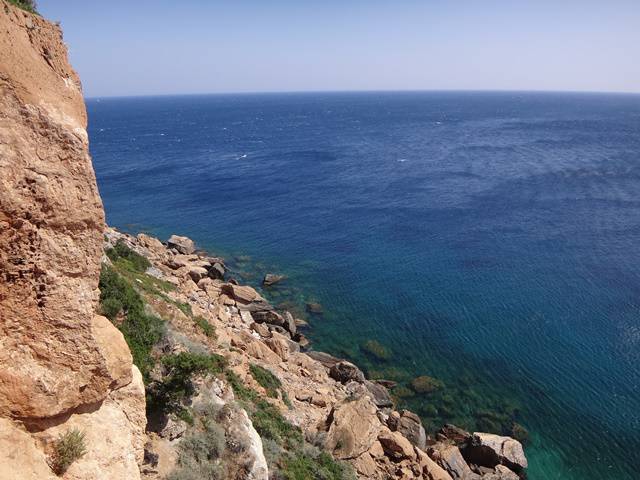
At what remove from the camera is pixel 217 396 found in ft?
65.2

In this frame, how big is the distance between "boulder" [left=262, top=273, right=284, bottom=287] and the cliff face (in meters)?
37.1

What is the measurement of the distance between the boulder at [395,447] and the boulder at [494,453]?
17.6ft

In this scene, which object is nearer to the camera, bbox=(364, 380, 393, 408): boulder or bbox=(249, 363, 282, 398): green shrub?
bbox=(249, 363, 282, 398): green shrub

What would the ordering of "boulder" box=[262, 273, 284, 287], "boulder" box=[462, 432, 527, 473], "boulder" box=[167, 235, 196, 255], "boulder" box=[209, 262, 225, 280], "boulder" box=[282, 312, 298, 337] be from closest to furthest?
"boulder" box=[462, 432, 527, 473], "boulder" box=[282, 312, 298, 337], "boulder" box=[209, 262, 225, 280], "boulder" box=[262, 273, 284, 287], "boulder" box=[167, 235, 196, 255]

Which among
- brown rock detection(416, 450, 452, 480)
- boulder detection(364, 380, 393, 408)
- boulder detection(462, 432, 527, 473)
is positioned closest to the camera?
brown rock detection(416, 450, 452, 480)

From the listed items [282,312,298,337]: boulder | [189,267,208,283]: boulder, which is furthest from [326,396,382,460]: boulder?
[189,267,208,283]: boulder

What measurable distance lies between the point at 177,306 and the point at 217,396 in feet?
33.3

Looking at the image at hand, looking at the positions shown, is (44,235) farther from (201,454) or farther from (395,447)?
(395,447)

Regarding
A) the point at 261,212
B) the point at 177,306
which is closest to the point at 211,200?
the point at 261,212

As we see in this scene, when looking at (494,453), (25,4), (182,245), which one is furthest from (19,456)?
(182,245)

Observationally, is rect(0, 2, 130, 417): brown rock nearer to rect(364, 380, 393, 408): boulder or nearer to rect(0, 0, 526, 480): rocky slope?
rect(0, 0, 526, 480): rocky slope

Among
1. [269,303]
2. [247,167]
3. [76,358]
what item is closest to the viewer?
[76,358]

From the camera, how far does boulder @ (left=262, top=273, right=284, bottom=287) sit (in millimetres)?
49250

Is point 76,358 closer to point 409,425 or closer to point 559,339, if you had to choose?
point 409,425
